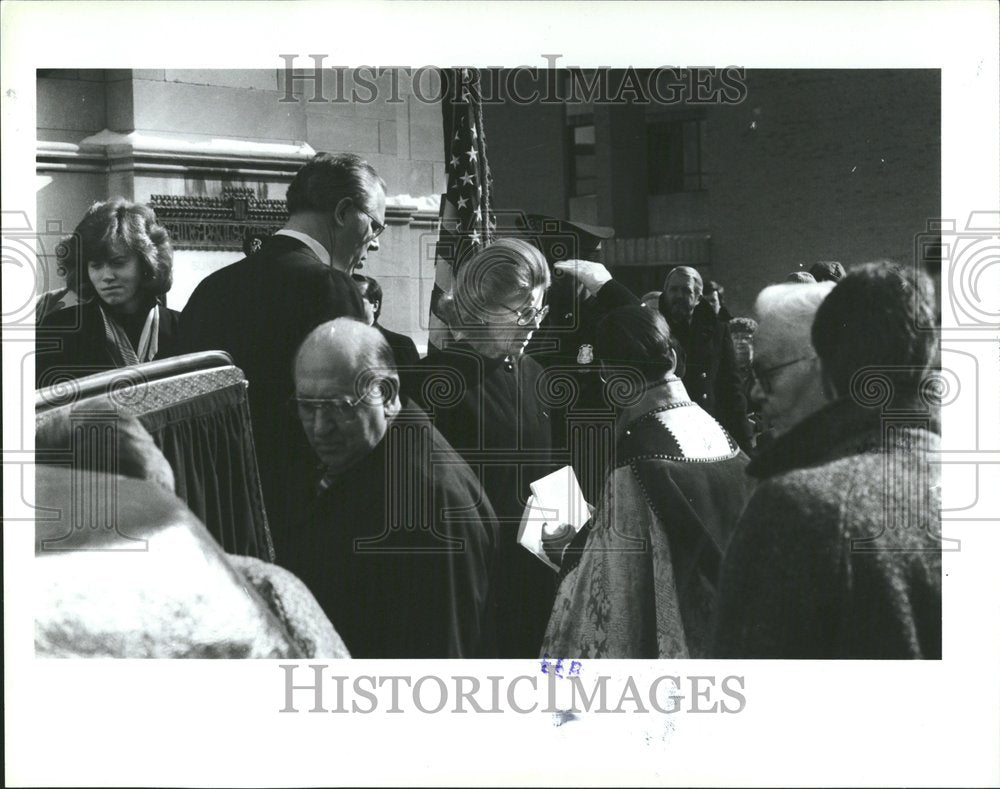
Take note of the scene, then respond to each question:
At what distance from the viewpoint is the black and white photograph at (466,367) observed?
17.5 ft

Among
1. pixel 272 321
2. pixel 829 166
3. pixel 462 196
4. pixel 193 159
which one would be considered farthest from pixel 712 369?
pixel 193 159

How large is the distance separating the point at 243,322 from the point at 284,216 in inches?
17.0

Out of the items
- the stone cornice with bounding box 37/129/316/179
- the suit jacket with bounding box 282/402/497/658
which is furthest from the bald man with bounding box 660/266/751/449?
the stone cornice with bounding box 37/129/316/179

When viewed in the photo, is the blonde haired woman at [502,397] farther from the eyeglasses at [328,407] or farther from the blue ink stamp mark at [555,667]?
the eyeglasses at [328,407]

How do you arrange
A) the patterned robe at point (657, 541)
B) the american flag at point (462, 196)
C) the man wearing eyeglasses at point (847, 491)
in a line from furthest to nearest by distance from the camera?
the american flag at point (462, 196)
the patterned robe at point (657, 541)
the man wearing eyeglasses at point (847, 491)

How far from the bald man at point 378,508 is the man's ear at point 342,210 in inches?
15.4

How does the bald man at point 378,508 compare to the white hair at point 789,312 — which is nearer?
the white hair at point 789,312

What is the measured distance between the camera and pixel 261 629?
5383 mm

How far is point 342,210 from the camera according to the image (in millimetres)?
5469

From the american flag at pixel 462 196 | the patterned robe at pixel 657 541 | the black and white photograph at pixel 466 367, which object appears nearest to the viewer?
the patterned robe at pixel 657 541

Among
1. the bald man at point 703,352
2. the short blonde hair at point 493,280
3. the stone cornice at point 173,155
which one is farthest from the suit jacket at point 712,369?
the stone cornice at point 173,155

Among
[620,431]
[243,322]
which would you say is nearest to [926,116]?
[620,431]

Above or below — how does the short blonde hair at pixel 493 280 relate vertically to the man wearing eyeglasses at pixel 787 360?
above

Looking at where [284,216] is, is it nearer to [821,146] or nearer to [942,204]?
[821,146]
